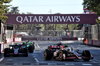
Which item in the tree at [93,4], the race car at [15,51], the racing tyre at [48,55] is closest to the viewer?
the racing tyre at [48,55]

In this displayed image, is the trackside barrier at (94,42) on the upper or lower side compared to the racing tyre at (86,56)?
lower

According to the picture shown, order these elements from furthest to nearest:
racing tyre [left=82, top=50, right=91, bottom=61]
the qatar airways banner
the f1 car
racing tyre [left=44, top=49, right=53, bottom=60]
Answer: the qatar airways banner
racing tyre [left=44, top=49, right=53, bottom=60]
racing tyre [left=82, top=50, right=91, bottom=61]
the f1 car

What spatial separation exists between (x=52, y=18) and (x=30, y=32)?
1745 cm

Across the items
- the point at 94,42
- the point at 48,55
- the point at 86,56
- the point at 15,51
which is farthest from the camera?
the point at 94,42

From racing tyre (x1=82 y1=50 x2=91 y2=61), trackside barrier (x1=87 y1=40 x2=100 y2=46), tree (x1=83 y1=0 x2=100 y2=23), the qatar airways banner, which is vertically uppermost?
tree (x1=83 y1=0 x2=100 y2=23)

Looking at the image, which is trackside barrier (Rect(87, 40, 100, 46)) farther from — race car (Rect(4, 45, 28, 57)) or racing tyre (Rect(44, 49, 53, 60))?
racing tyre (Rect(44, 49, 53, 60))

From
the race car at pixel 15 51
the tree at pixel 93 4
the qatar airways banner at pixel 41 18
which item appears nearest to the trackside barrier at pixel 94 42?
the tree at pixel 93 4

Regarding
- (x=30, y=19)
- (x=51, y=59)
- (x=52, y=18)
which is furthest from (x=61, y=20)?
(x=51, y=59)

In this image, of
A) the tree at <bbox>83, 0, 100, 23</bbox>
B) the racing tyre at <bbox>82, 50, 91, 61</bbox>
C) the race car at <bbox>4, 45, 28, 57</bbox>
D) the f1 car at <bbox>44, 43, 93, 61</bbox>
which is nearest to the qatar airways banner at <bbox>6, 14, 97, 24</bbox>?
the tree at <bbox>83, 0, 100, 23</bbox>

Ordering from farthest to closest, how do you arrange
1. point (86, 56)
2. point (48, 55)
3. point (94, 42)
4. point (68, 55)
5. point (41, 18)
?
1. point (41, 18)
2. point (94, 42)
3. point (48, 55)
4. point (86, 56)
5. point (68, 55)

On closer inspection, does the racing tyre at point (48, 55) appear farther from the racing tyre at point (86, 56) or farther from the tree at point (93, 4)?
the tree at point (93, 4)

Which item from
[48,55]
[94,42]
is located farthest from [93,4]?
[48,55]

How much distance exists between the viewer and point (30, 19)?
56125 mm

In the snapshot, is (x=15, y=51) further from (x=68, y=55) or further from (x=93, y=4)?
(x=93, y=4)
